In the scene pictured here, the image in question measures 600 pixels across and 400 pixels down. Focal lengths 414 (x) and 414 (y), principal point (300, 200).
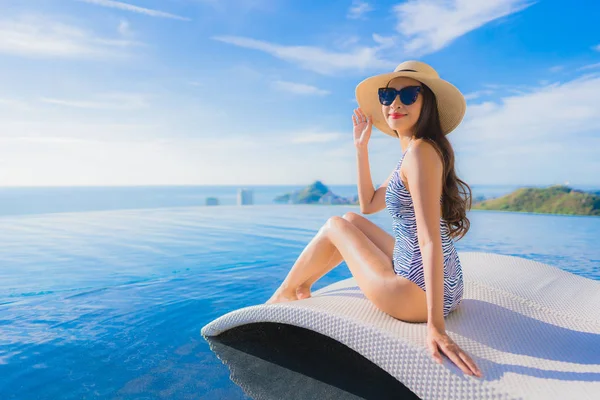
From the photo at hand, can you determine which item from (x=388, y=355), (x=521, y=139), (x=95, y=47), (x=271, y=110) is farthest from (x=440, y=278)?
(x=271, y=110)

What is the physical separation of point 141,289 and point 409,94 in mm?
3858

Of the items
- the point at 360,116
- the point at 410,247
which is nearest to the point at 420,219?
the point at 410,247

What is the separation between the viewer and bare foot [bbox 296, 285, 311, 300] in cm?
304

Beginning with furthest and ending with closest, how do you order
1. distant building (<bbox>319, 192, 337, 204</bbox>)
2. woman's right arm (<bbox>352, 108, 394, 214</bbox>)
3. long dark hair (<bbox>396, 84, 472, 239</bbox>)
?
A: distant building (<bbox>319, 192, 337, 204</bbox>)
woman's right arm (<bbox>352, 108, 394, 214</bbox>)
long dark hair (<bbox>396, 84, 472, 239</bbox>)

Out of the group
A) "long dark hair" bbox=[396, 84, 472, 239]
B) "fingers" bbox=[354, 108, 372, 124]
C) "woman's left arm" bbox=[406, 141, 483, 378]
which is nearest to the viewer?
"woman's left arm" bbox=[406, 141, 483, 378]

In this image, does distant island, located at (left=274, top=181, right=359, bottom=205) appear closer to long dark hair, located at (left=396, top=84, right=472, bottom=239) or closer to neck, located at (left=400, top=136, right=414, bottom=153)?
neck, located at (left=400, top=136, right=414, bottom=153)

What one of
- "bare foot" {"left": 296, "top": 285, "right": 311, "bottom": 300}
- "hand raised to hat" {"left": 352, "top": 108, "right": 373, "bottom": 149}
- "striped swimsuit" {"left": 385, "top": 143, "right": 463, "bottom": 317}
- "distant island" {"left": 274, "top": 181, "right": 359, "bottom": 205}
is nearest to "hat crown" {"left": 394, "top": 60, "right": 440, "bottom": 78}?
"striped swimsuit" {"left": 385, "top": 143, "right": 463, "bottom": 317}

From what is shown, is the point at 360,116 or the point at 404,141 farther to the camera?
the point at 360,116

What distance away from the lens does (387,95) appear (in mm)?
2387

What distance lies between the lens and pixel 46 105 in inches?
877

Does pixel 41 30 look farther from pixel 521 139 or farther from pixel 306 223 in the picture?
pixel 521 139

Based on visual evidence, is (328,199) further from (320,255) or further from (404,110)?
(404,110)

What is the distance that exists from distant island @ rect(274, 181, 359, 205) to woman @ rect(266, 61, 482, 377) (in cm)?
1623

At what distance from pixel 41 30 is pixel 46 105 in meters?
11.4
